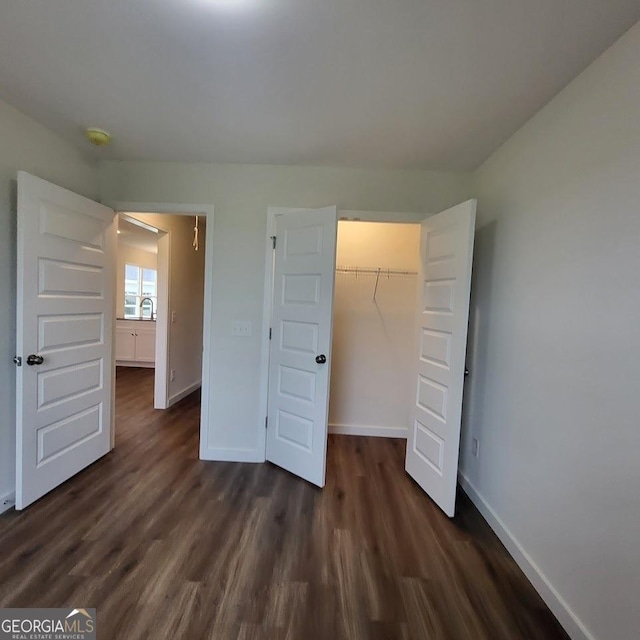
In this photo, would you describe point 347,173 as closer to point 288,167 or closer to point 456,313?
point 288,167

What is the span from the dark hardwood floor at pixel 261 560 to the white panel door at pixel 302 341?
261 millimetres

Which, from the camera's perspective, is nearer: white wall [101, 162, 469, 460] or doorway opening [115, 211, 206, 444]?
white wall [101, 162, 469, 460]

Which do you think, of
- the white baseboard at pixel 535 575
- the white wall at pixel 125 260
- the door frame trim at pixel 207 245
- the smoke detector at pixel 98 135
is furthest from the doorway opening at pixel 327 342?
the white wall at pixel 125 260

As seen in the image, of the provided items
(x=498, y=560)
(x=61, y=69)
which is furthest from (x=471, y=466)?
(x=61, y=69)

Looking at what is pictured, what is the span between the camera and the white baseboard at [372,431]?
11.1 feet

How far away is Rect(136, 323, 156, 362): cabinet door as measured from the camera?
597cm

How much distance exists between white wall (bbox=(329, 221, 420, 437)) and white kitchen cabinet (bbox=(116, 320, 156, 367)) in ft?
13.6

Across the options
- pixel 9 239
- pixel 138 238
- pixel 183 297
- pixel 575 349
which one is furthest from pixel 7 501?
pixel 138 238

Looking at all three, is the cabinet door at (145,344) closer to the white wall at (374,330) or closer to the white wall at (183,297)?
the white wall at (183,297)

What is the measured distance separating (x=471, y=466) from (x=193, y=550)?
6.10 ft

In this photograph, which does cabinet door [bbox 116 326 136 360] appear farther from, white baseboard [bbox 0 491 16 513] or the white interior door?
white baseboard [bbox 0 491 16 513]

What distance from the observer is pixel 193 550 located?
171 cm

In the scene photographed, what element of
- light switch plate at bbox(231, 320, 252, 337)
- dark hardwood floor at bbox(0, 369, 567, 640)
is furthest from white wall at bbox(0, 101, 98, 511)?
light switch plate at bbox(231, 320, 252, 337)

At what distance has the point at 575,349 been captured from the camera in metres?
1.42
